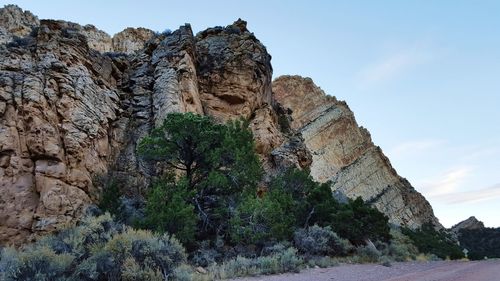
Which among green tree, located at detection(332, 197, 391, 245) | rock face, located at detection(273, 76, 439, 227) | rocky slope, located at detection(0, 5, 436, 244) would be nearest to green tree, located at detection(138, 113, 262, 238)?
rocky slope, located at detection(0, 5, 436, 244)

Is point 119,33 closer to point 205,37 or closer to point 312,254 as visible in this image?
point 205,37

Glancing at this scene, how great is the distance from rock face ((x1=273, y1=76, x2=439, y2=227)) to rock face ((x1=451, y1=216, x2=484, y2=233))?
83.6 ft

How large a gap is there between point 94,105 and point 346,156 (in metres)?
53.3

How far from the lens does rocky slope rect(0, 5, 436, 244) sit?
17562 millimetres

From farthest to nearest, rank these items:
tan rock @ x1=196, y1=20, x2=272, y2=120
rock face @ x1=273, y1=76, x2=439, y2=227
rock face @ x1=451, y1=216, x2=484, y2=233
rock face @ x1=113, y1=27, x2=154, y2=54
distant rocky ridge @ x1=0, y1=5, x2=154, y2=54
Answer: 1. rock face @ x1=451, y1=216, x2=484, y2=233
2. rock face @ x1=273, y1=76, x2=439, y2=227
3. rock face @ x1=113, y1=27, x2=154, y2=54
4. distant rocky ridge @ x1=0, y1=5, x2=154, y2=54
5. tan rock @ x1=196, y1=20, x2=272, y2=120

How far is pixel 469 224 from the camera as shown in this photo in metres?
95.2

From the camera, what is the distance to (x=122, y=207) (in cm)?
1762

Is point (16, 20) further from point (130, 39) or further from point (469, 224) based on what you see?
point (469, 224)

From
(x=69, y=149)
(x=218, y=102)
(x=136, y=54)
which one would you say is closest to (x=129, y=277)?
(x=69, y=149)

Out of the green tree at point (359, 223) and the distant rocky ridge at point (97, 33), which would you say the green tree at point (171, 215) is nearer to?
the green tree at point (359, 223)

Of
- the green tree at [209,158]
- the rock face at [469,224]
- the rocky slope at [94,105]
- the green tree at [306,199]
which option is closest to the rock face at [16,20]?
the rocky slope at [94,105]

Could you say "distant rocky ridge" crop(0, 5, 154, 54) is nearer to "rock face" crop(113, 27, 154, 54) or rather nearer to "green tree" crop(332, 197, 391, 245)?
"rock face" crop(113, 27, 154, 54)

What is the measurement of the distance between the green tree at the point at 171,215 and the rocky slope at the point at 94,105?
3731 mm

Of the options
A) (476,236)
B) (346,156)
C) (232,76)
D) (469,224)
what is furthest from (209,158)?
(469,224)
